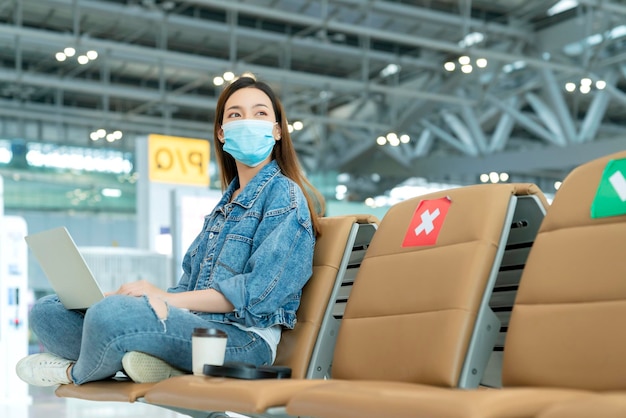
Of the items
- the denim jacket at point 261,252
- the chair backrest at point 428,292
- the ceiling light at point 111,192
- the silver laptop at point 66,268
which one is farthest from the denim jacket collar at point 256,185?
the ceiling light at point 111,192

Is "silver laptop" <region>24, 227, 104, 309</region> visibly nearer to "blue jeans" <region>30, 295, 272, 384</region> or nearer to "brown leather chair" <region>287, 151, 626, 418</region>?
"blue jeans" <region>30, 295, 272, 384</region>

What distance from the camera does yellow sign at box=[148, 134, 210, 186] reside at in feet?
32.2

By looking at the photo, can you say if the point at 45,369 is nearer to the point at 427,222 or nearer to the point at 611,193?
the point at 427,222

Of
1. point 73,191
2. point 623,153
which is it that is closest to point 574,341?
point 623,153

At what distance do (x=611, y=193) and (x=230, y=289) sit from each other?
1.01 meters

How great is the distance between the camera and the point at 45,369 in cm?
253

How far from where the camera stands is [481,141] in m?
16.0

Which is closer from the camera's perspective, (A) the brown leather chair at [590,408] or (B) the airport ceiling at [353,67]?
(A) the brown leather chair at [590,408]

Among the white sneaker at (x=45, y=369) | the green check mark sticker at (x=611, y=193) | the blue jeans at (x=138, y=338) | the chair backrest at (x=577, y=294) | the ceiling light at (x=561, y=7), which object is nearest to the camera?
the chair backrest at (x=577, y=294)

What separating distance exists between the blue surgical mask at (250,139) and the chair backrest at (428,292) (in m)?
0.46

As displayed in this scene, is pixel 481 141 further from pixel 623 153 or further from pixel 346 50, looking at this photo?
pixel 623 153

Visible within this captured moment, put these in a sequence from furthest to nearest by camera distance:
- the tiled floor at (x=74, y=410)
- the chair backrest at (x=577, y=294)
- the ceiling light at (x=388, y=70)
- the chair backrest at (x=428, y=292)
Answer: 1. the ceiling light at (x=388, y=70)
2. the tiled floor at (x=74, y=410)
3. the chair backrest at (x=428, y=292)
4. the chair backrest at (x=577, y=294)

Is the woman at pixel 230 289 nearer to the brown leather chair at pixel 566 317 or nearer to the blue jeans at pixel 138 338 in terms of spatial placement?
the blue jeans at pixel 138 338

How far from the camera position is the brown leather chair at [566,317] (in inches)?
62.8
